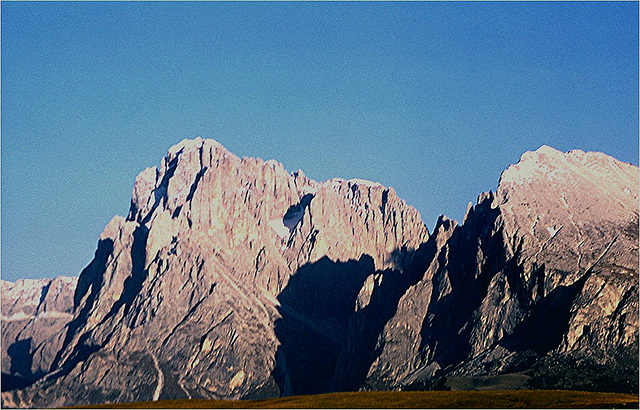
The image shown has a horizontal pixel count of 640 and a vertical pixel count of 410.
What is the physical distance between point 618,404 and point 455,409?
28950mm

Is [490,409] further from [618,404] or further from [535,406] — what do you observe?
[618,404]

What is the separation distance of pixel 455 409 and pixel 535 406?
1473cm

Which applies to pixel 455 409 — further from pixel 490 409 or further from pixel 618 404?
pixel 618 404

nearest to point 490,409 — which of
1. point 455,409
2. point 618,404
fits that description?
point 455,409

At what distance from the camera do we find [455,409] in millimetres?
198875

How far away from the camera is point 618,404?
634 ft

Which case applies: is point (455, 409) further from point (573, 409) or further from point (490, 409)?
point (573, 409)

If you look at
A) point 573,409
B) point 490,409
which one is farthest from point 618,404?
point 490,409

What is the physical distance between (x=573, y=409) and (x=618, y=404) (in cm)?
1054

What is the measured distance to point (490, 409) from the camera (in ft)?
648

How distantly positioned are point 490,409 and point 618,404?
22604 millimetres

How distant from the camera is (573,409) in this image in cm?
18800

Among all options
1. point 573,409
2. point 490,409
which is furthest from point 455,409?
point 573,409

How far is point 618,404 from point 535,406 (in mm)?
14925
